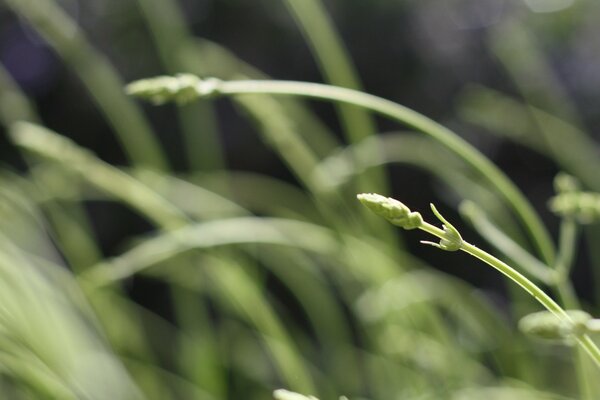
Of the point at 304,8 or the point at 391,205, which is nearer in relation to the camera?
the point at 391,205

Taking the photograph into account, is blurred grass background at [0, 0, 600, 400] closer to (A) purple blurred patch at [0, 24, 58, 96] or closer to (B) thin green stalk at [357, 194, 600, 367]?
(B) thin green stalk at [357, 194, 600, 367]

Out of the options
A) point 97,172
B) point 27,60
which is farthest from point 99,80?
point 27,60

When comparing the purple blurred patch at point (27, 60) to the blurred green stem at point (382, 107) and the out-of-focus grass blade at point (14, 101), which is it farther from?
the blurred green stem at point (382, 107)

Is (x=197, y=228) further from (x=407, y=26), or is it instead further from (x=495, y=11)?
(x=407, y=26)

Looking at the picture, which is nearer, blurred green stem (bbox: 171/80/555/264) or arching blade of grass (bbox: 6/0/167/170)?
blurred green stem (bbox: 171/80/555/264)

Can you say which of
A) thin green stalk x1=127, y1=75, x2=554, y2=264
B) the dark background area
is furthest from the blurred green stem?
the dark background area

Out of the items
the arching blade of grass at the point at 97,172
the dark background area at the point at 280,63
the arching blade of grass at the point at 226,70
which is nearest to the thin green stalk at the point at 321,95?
the arching blade of grass at the point at 97,172

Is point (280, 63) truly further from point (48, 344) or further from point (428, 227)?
point (428, 227)

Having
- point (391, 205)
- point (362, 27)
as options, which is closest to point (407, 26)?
point (362, 27)
